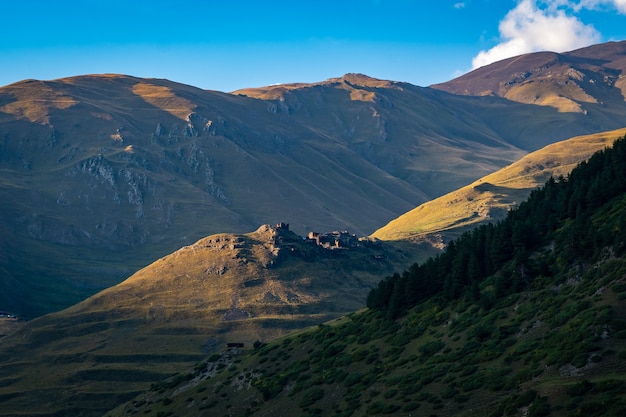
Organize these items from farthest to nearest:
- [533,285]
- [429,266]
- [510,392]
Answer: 1. [429,266]
2. [533,285]
3. [510,392]

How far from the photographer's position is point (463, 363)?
83875 millimetres

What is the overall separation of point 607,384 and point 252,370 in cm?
7878

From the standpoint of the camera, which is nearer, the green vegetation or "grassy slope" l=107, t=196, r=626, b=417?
"grassy slope" l=107, t=196, r=626, b=417

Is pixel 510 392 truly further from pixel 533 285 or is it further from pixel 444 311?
pixel 444 311

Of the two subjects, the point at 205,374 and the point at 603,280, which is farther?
the point at 205,374

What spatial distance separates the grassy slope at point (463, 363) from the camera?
6612cm

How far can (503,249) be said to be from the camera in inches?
4296

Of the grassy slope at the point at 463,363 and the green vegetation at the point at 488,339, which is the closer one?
the grassy slope at the point at 463,363

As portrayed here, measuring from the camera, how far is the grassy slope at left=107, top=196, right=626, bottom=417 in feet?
217

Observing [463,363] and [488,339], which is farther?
[488,339]

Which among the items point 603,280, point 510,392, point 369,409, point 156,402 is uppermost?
point 603,280

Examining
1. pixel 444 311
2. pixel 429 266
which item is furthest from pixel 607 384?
pixel 429 266

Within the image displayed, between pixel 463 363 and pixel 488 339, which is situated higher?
pixel 488 339

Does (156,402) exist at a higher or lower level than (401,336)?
lower
